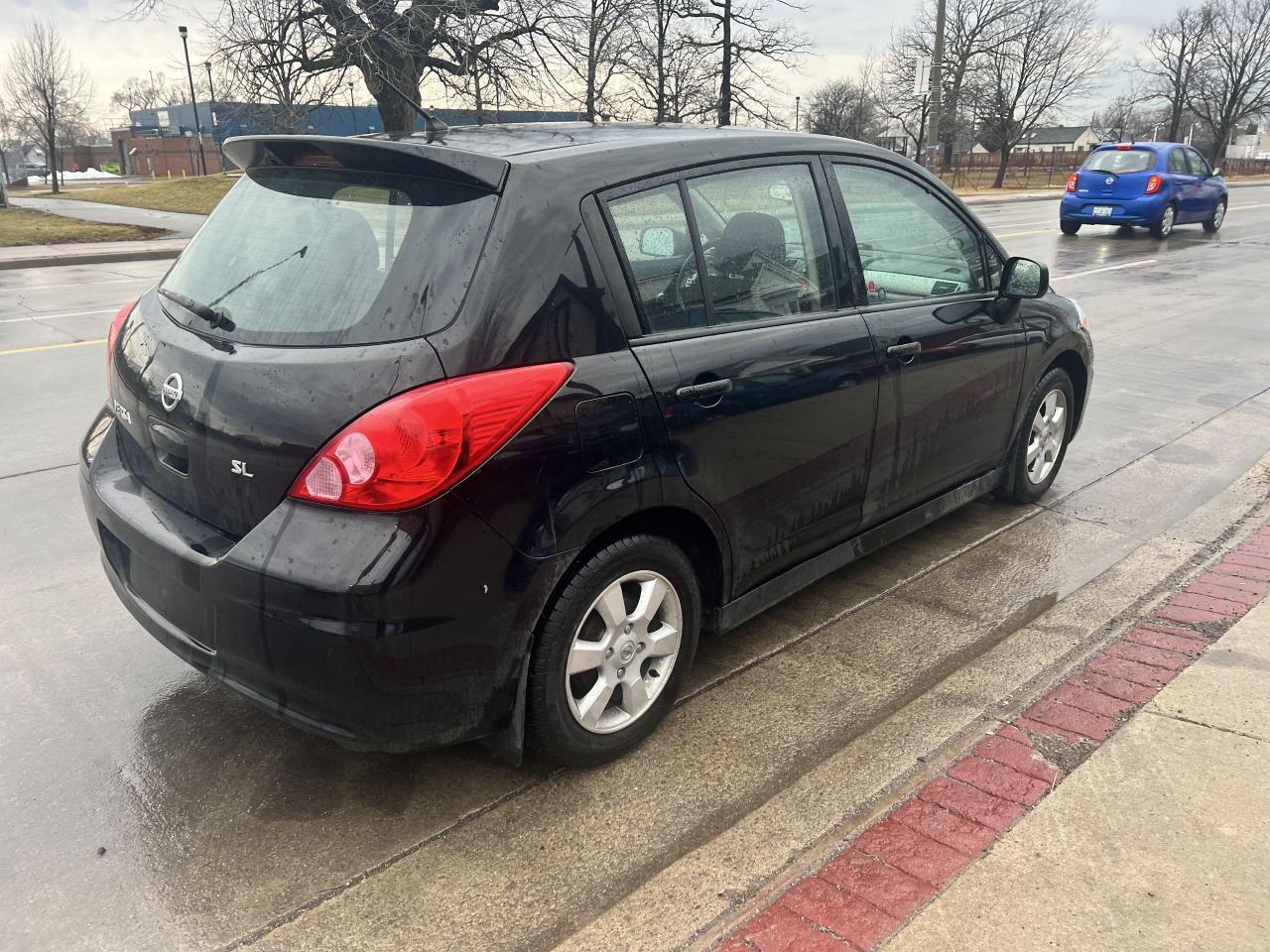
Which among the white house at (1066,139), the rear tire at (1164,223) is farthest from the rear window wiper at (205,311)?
the white house at (1066,139)

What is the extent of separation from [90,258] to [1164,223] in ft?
65.9

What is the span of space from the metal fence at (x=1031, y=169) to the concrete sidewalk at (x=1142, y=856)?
164ft

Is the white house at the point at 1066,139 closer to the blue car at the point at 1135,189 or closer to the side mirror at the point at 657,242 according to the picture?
the blue car at the point at 1135,189

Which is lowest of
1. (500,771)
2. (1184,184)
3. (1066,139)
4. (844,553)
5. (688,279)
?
(500,771)

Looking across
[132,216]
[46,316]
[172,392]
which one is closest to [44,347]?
[46,316]

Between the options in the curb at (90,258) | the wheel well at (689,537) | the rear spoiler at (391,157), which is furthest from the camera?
the curb at (90,258)

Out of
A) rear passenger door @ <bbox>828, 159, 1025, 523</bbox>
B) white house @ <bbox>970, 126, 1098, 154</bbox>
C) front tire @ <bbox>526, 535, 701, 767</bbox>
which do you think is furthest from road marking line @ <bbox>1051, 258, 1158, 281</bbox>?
white house @ <bbox>970, 126, 1098, 154</bbox>

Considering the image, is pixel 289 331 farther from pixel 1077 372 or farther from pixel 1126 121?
pixel 1126 121

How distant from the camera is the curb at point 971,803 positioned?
223 cm

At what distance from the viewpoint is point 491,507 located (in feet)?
7.70

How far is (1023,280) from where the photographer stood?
13.7 ft

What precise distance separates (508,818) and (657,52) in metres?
31.0

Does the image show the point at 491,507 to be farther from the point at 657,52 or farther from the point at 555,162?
the point at 657,52

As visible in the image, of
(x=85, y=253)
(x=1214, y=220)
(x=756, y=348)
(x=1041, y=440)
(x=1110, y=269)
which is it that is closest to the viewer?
(x=756, y=348)
